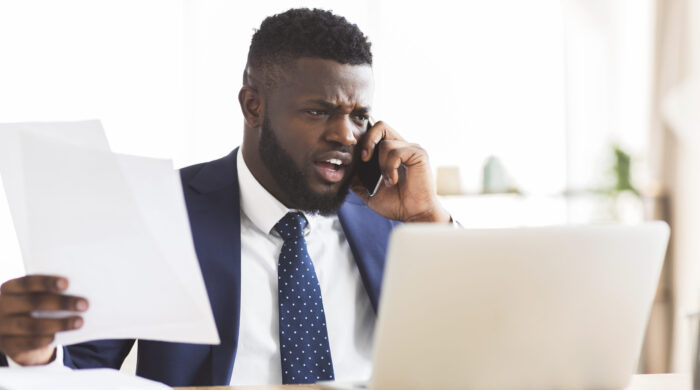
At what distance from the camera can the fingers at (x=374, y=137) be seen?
158 cm

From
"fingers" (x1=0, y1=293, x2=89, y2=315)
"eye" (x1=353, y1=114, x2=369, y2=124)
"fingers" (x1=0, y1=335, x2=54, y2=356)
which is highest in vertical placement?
"eye" (x1=353, y1=114, x2=369, y2=124)

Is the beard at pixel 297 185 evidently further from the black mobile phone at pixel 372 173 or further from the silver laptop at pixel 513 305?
the silver laptop at pixel 513 305

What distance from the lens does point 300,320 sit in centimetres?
142

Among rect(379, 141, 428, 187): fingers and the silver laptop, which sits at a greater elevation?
rect(379, 141, 428, 187): fingers

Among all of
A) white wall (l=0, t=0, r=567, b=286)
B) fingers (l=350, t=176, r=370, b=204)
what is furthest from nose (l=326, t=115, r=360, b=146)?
white wall (l=0, t=0, r=567, b=286)

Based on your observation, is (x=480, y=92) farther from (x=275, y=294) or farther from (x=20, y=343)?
(x=20, y=343)

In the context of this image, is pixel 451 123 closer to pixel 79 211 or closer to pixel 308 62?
pixel 308 62

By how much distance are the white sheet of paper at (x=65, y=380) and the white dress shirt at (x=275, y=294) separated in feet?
1.31

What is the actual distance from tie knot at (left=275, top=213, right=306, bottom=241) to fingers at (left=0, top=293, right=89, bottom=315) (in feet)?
1.92

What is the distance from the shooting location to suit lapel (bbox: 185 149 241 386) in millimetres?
1352

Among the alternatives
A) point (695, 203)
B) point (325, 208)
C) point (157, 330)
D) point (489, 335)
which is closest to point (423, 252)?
point (489, 335)

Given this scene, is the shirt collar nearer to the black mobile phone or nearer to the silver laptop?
the black mobile phone

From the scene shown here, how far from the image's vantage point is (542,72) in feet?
13.2

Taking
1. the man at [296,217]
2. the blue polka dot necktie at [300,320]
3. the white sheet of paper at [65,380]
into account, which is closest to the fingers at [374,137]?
the man at [296,217]
